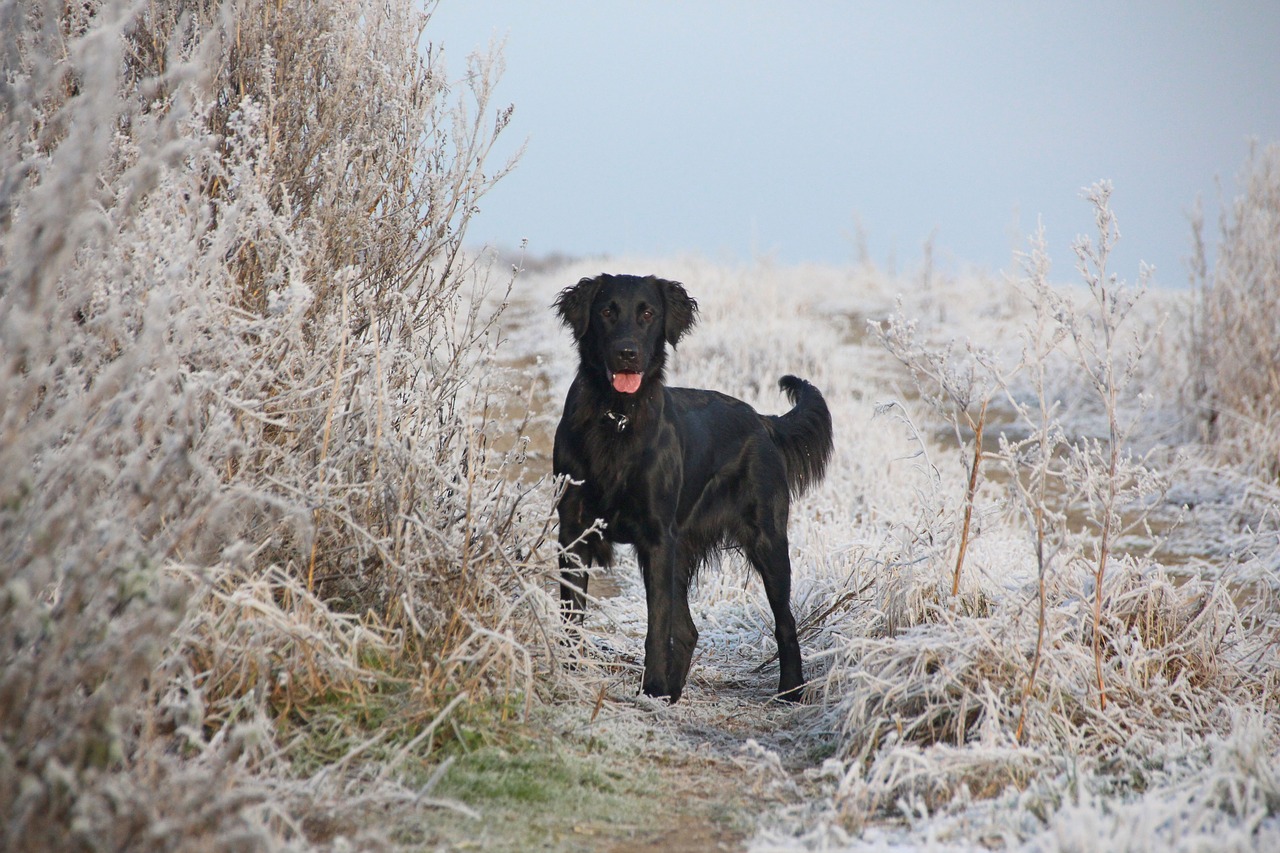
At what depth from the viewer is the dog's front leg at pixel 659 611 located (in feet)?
11.7

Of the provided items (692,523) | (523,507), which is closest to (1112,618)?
(692,523)

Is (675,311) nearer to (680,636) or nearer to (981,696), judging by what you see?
(680,636)

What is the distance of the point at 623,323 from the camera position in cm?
394

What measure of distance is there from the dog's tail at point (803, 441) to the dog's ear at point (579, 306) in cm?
99

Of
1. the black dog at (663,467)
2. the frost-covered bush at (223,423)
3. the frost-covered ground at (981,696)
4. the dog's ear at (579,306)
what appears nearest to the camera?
the frost-covered bush at (223,423)

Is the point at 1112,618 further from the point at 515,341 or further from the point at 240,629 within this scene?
the point at 515,341

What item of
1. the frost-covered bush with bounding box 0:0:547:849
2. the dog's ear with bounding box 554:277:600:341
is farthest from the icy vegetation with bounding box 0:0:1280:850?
the dog's ear with bounding box 554:277:600:341

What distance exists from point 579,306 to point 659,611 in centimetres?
127

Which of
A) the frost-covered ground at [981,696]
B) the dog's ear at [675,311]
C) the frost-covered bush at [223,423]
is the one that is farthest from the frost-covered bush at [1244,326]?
the frost-covered bush at [223,423]

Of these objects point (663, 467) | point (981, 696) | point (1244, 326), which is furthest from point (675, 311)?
point (1244, 326)

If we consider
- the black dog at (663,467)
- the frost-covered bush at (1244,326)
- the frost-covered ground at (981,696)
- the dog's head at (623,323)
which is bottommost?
the frost-covered ground at (981,696)

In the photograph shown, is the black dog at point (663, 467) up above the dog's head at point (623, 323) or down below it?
below

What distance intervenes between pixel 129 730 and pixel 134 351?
0.87m

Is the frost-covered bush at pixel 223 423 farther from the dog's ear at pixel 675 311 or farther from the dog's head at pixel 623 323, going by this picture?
the dog's ear at pixel 675 311
